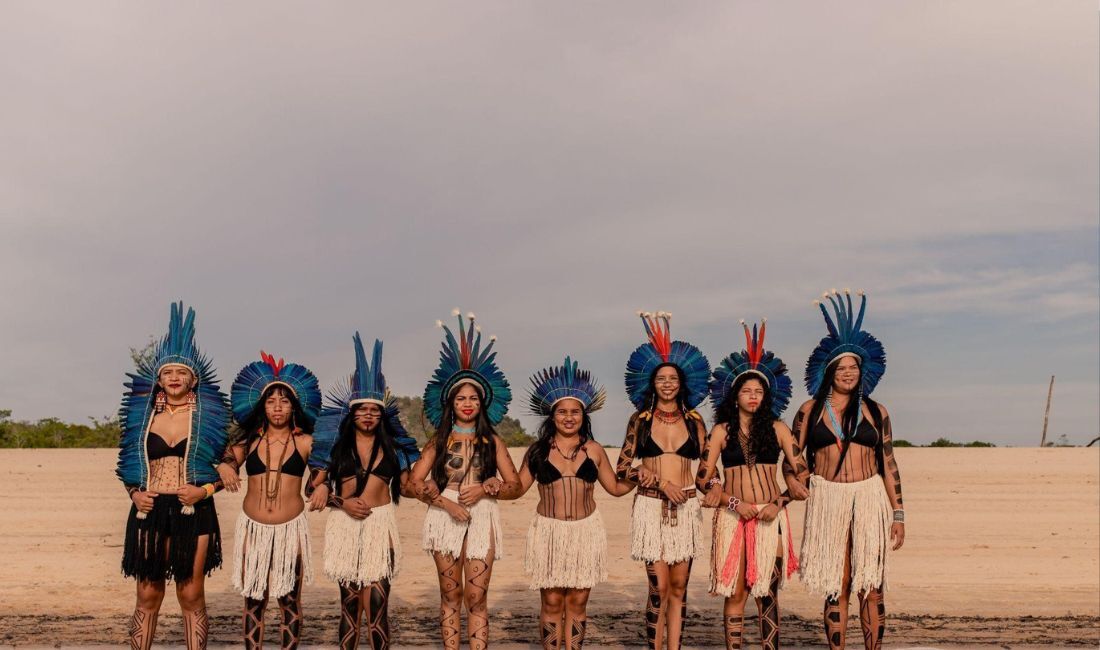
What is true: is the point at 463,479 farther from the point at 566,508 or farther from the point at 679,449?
the point at 679,449

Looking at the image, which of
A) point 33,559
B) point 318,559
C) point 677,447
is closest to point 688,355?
point 677,447

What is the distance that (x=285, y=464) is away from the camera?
22.5 feet

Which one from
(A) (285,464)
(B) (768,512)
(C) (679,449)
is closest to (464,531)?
(A) (285,464)

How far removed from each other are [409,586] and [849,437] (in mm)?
6006

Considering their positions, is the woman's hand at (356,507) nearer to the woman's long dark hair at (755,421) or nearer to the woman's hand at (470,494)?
the woman's hand at (470,494)

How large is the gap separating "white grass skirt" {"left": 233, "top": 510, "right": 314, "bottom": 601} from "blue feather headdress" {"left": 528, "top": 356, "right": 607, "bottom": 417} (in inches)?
73.0

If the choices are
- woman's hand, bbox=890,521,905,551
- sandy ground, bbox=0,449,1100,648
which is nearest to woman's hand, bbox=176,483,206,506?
sandy ground, bbox=0,449,1100,648

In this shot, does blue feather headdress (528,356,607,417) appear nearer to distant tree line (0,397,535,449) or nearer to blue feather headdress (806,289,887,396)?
blue feather headdress (806,289,887,396)

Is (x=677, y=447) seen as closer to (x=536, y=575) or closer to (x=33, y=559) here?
(x=536, y=575)

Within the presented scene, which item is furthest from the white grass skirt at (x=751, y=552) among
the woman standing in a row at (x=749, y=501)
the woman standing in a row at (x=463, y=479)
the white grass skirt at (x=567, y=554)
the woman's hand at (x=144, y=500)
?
the woman's hand at (x=144, y=500)

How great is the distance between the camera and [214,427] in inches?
277

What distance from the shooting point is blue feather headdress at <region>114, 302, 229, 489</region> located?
22.9 feet

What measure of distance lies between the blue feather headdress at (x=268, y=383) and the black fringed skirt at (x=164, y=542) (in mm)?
735

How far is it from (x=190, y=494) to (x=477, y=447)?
196 centimetres
